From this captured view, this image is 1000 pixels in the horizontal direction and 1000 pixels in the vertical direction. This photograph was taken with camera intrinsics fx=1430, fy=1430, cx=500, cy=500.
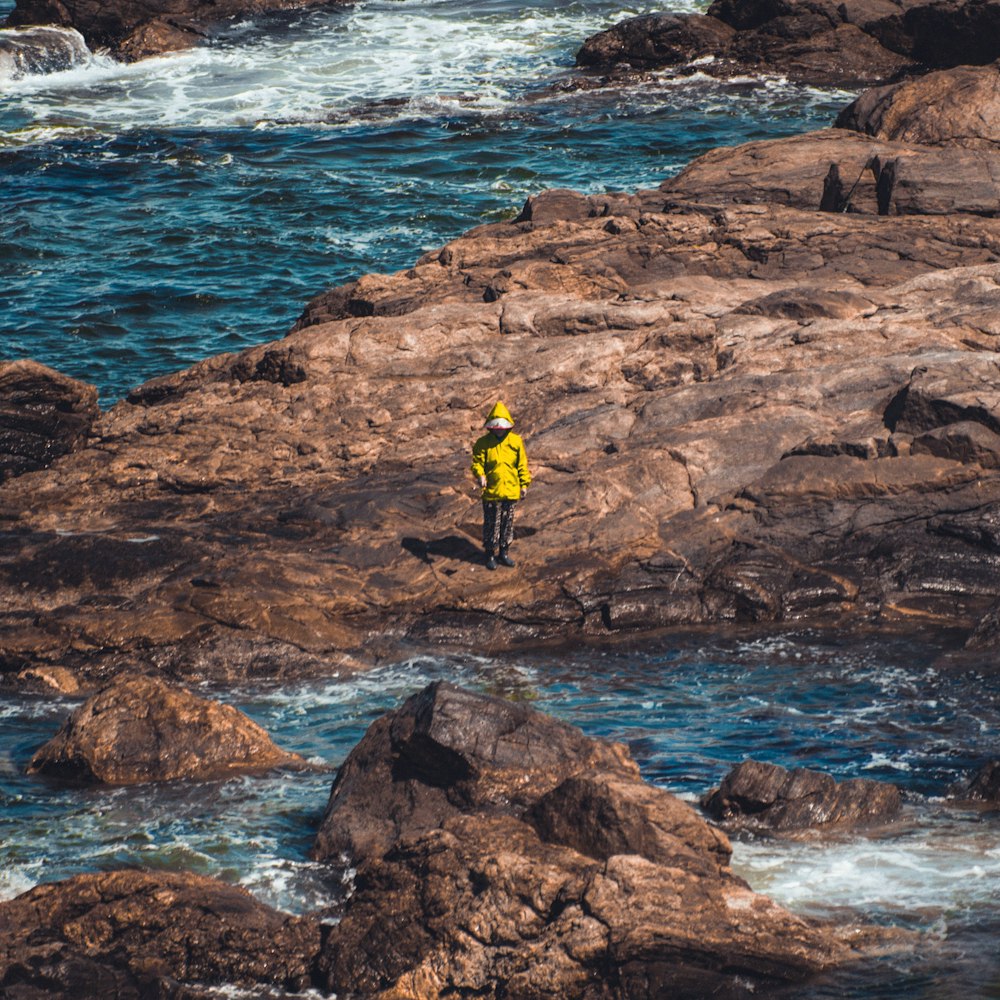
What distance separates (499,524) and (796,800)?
6.93 m

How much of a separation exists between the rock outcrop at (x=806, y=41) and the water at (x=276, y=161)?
174cm

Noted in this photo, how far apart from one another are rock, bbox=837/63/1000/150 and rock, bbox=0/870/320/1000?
23.5 meters

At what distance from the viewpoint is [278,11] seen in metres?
61.2

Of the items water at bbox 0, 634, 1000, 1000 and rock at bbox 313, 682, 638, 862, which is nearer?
water at bbox 0, 634, 1000, 1000

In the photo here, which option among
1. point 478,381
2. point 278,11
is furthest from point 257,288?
point 278,11

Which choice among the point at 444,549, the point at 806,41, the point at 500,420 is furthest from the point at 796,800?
the point at 806,41

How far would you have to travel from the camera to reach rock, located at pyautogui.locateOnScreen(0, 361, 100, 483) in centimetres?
2392

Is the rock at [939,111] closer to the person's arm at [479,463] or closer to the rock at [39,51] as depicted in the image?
the person's arm at [479,463]

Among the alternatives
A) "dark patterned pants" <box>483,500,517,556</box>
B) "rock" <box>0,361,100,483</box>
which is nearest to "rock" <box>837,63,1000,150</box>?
"dark patterned pants" <box>483,500,517,556</box>

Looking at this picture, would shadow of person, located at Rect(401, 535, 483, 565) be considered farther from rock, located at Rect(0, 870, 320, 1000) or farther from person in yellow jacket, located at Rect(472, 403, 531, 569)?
rock, located at Rect(0, 870, 320, 1000)

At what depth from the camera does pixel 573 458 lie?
2127 centimetres

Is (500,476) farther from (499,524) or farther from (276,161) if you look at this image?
(276,161)

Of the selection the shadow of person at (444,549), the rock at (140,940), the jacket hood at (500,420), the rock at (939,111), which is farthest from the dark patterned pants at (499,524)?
the rock at (939,111)

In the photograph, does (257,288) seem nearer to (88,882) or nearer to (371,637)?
(371,637)
